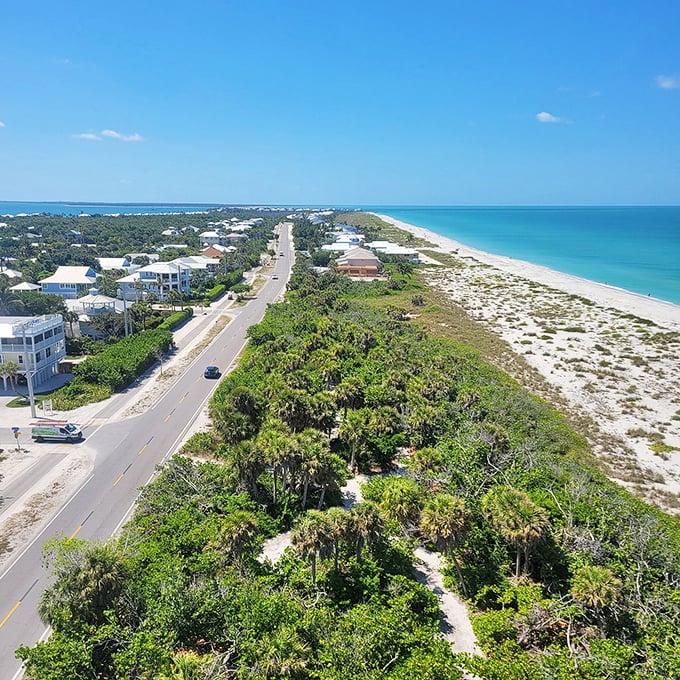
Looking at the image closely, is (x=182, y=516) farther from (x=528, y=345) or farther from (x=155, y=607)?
(x=528, y=345)

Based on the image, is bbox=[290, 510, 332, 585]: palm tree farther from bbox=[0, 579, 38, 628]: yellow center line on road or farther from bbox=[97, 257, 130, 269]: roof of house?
bbox=[97, 257, 130, 269]: roof of house

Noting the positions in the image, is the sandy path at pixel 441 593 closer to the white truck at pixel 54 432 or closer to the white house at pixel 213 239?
the white truck at pixel 54 432

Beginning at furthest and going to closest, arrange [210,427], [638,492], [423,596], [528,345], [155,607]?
[528,345] < [210,427] < [638,492] < [423,596] < [155,607]

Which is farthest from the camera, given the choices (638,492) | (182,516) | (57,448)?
(57,448)

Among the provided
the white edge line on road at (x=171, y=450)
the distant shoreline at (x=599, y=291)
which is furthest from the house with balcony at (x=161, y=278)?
the distant shoreline at (x=599, y=291)

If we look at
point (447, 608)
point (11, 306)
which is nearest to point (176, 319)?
point (11, 306)

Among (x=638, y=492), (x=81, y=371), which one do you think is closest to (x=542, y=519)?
(x=638, y=492)

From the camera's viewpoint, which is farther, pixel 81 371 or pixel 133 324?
pixel 133 324
